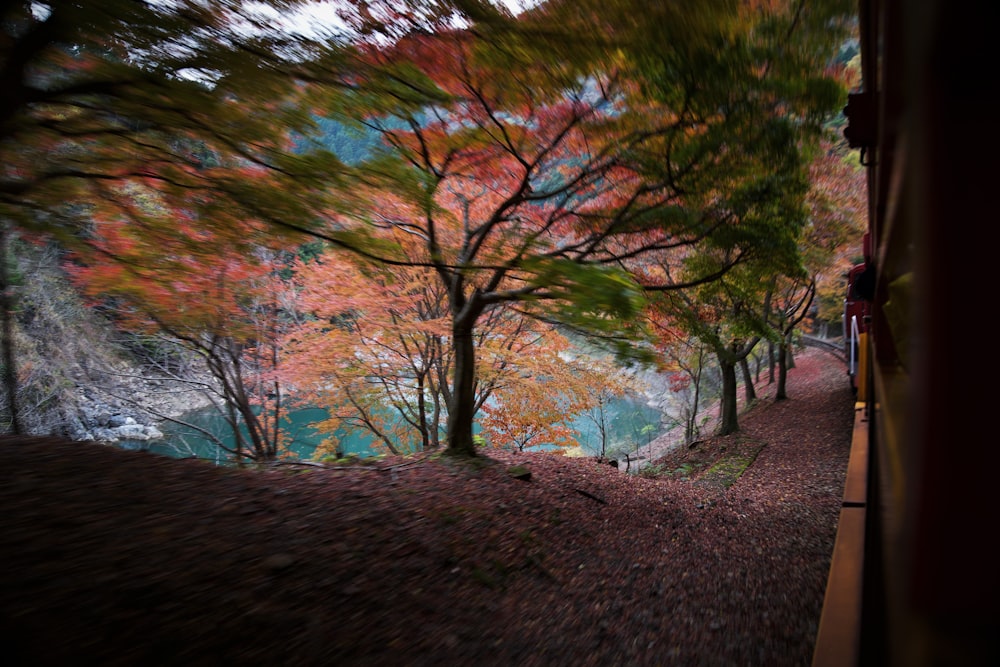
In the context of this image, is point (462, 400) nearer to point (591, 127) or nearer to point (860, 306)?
point (591, 127)

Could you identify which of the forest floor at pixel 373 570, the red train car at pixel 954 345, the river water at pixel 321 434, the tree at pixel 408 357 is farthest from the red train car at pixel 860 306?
the river water at pixel 321 434

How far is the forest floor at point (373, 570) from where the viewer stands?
2.30 m

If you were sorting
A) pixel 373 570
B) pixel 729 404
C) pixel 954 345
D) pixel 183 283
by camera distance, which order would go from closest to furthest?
pixel 954 345
pixel 373 570
pixel 183 283
pixel 729 404

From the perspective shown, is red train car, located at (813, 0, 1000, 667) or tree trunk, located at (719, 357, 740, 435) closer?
red train car, located at (813, 0, 1000, 667)

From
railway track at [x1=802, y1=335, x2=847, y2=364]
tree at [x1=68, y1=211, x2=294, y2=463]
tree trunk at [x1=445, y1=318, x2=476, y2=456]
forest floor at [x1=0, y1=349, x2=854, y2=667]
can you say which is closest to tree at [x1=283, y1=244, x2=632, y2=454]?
tree at [x1=68, y1=211, x2=294, y2=463]

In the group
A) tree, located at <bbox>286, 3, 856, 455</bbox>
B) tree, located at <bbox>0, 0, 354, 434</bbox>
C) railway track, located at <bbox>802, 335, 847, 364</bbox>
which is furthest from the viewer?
railway track, located at <bbox>802, 335, 847, 364</bbox>

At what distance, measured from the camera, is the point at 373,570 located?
11.4 ft

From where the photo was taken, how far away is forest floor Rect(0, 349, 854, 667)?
2.30 m

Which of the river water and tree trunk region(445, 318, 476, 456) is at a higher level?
tree trunk region(445, 318, 476, 456)

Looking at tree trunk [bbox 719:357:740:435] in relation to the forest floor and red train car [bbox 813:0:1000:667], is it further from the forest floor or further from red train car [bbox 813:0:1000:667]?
red train car [bbox 813:0:1000:667]

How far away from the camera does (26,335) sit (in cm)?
1015

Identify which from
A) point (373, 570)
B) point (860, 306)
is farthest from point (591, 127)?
point (860, 306)

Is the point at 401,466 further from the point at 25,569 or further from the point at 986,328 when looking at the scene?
the point at 986,328

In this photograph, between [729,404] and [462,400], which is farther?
[729,404]
